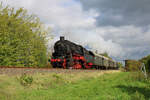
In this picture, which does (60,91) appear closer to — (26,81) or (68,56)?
(26,81)

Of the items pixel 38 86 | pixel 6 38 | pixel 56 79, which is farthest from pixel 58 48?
pixel 38 86

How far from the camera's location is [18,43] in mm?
23469

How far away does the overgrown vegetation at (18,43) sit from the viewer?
21.8 metres

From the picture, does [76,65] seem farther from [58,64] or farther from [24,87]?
[24,87]

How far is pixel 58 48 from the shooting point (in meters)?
23.1

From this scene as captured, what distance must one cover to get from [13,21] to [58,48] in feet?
26.5

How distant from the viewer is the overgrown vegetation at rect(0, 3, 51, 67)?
859 inches

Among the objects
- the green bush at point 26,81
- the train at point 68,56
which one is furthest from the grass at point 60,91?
the train at point 68,56

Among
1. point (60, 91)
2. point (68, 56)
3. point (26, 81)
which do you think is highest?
point (68, 56)

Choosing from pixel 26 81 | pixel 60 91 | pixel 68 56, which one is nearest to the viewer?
pixel 60 91

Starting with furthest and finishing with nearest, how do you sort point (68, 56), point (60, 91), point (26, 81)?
point (68, 56) → point (26, 81) → point (60, 91)

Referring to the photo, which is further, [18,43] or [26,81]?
[18,43]

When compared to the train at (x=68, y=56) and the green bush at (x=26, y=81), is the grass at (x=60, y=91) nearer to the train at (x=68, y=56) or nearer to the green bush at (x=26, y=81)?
the green bush at (x=26, y=81)

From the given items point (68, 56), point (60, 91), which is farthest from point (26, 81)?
point (68, 56)
